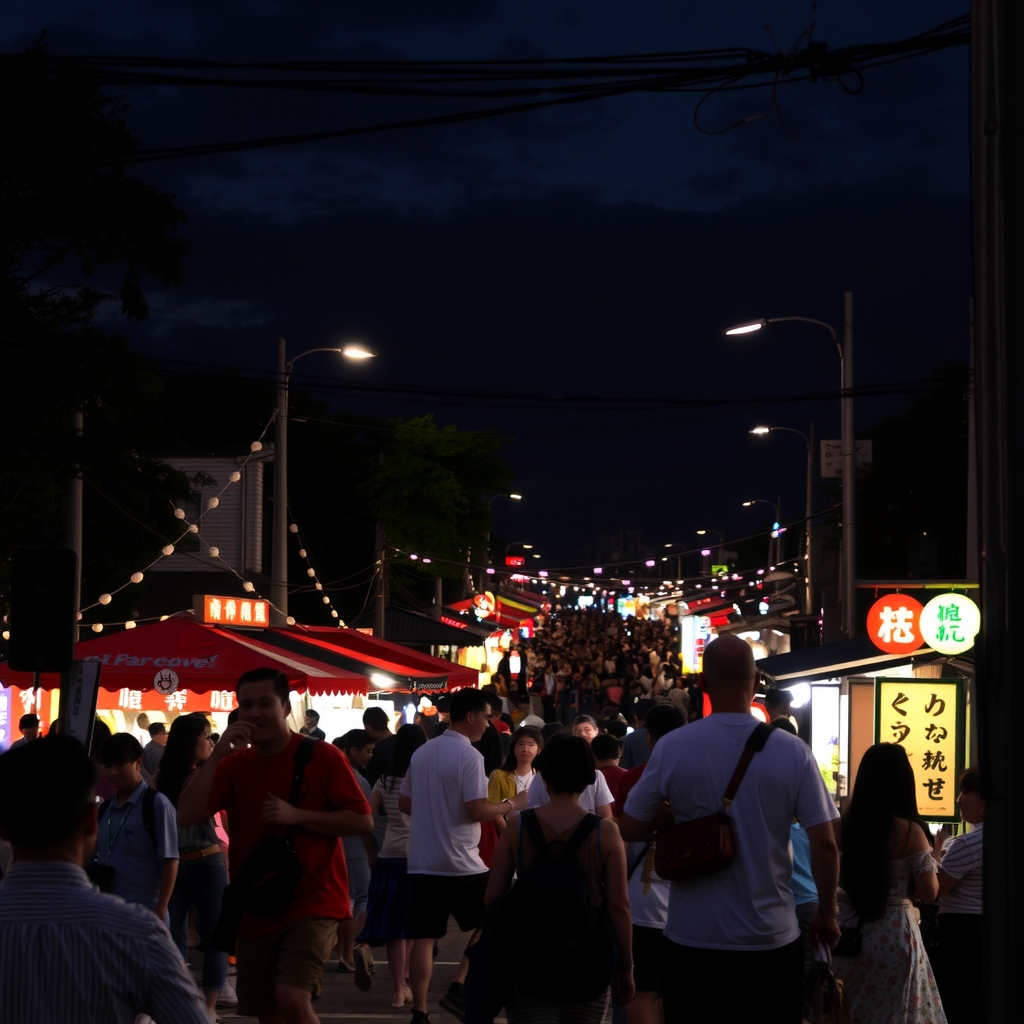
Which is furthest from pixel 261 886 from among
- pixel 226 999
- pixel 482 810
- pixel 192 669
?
pixel 192 669

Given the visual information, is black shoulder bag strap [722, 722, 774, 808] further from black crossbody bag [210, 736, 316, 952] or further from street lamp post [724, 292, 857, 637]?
street lamp post [724, 292, 857, 637]

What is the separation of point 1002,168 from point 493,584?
83096 millimetres

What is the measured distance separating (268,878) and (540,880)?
1216 millimetres

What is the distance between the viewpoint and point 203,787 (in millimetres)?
6098

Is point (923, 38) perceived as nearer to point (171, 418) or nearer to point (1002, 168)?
point (1002, 168)

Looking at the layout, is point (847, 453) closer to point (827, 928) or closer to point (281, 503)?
point (281, 503)

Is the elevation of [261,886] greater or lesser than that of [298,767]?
lesser

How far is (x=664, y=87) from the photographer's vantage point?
10.1 meters

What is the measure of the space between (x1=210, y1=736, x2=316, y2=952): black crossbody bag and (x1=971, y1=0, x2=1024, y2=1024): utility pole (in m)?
2.86

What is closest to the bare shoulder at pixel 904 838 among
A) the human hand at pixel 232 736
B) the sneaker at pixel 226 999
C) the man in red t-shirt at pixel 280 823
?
the man in red t-shirt at pixel 280 823

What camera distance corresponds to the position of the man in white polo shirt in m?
8.82

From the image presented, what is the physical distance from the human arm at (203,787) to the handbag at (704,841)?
199cm

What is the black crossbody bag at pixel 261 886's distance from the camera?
19.3ft

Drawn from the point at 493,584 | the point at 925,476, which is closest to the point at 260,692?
the point at 925,476
